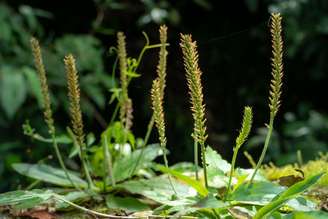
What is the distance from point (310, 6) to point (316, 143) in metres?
0.95

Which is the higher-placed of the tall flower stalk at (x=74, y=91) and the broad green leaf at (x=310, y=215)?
the tall flower stalk at (x=74, y=91)

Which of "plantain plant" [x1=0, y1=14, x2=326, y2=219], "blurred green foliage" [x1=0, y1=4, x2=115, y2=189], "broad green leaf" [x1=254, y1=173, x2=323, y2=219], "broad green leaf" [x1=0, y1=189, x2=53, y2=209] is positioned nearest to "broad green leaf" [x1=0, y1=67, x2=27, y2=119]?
"blurred green foliage" [x1=0, y1=4, x2=115, y2=189]

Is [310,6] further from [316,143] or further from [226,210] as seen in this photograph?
[226,210]

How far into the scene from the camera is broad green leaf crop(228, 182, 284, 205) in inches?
33.3

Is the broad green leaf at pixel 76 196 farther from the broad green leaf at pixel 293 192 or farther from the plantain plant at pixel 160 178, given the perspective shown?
the broad green leaf at pixel 293 192

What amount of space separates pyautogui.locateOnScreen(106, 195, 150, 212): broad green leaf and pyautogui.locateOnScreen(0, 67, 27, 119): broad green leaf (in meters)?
1.82

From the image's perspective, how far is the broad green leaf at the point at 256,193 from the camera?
846 mm

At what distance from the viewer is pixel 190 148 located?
12.1 ft

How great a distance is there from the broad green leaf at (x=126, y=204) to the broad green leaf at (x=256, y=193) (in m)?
0.23

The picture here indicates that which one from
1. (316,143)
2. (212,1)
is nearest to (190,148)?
(316,143)

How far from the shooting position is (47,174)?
1190mm

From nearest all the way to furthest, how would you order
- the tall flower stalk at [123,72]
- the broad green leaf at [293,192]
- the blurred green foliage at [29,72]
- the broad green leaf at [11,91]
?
1. the broad green leaf at [293,192]
2. the tall flower stalk at [123,72]
3. the broad green leaf at [11,91]
4. the blurred green foliage at [29,72]

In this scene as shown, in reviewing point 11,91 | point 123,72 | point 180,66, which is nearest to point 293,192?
point 123,72

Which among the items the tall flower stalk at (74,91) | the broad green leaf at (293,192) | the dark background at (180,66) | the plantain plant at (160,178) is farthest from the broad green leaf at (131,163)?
the dark background at (180,66)
